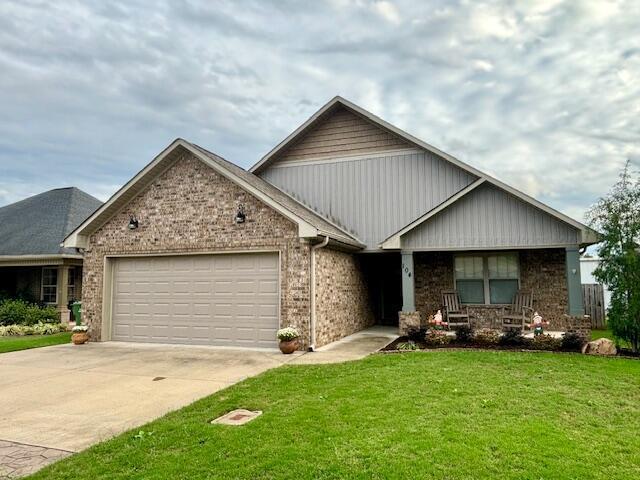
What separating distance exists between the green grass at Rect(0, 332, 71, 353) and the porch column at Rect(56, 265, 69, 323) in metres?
2.67

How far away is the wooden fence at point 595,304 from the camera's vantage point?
15000 mm

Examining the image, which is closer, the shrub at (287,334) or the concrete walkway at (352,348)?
the concrete walkway at (352,348)

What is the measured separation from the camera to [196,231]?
11.6 metres

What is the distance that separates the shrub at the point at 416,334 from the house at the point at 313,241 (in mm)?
799

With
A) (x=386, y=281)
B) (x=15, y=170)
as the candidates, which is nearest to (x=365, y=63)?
(x=386, y=281)

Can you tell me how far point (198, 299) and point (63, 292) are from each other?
29.5 ft

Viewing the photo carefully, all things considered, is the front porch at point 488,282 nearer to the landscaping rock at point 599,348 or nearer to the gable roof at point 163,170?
the gable roof at point 163,170

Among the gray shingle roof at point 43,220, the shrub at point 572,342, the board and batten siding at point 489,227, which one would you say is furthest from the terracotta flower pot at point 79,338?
the shrub at point 572,342

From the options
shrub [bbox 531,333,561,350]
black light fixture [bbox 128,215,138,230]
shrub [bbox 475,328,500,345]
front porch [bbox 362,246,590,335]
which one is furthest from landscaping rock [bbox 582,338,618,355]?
black light fixture [bbox 128,215,138,230]

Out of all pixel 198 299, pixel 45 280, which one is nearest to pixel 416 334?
pixel 198 299

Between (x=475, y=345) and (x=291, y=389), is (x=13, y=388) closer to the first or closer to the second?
(x=291, y=389)

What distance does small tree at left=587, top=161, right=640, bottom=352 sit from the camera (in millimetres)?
9422

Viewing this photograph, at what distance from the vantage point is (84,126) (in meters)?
17.2

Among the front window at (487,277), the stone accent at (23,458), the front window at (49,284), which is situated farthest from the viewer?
the front window at (49,284)
